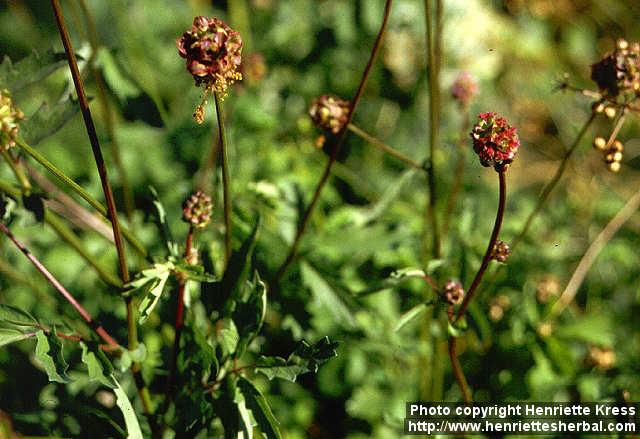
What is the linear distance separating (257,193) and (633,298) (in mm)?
1417

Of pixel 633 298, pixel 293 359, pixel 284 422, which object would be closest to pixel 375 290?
pixel 293 359

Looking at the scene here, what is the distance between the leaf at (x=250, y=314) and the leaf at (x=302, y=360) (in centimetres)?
9

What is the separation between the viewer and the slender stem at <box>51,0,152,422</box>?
101 cm

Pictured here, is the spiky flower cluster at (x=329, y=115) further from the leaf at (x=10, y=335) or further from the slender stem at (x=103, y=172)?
the leaf at (x=10, y=335)

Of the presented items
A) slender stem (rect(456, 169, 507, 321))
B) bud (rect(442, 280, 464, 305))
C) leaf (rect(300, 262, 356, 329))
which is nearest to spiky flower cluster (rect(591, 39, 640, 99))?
slender stem (rect(456, 169, 507, 321))

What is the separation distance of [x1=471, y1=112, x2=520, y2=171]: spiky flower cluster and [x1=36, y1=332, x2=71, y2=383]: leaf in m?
0.79

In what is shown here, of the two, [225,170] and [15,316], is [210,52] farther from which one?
[15,316]

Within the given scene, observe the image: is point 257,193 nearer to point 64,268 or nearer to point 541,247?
point 64,268

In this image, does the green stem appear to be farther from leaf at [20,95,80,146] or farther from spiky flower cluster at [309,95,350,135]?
spiky flower cluster at [309,95,350,135]

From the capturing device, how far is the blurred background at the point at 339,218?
170 cm

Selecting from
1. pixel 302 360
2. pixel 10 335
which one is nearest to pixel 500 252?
pixel 302 360

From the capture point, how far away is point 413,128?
9.30ft

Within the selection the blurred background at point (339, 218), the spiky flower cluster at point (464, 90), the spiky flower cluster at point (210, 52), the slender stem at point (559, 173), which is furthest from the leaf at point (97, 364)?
the spiky flower cluster at point (464, 90)

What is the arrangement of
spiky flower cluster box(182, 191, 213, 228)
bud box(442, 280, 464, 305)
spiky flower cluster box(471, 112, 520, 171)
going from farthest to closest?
bud box(442, 280, 464, 305), spiky flower cluster box(182, 191, 213, 228), spiky flower cluster box(471, 112, 520, 171)
